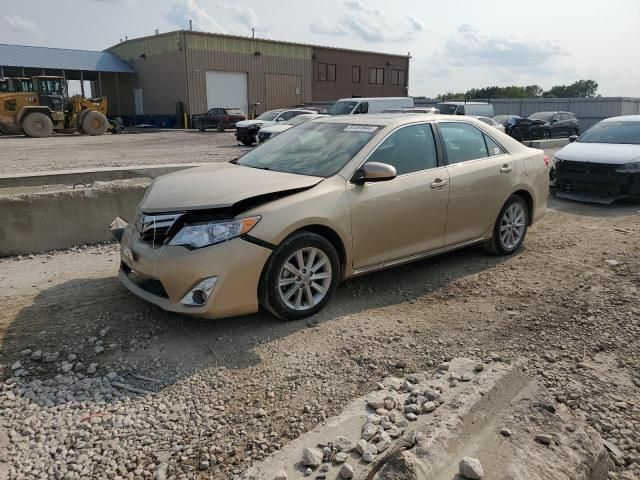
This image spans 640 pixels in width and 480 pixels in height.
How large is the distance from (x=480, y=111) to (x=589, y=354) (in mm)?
21585

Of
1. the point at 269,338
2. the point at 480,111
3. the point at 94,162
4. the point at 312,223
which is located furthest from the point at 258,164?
the point at 480,111

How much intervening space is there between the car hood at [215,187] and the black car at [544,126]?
77.0ft

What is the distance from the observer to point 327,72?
4934cm

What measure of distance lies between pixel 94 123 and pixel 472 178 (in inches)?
1063

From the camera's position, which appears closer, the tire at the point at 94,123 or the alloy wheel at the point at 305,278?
the alloy wheel at the point at 305,278

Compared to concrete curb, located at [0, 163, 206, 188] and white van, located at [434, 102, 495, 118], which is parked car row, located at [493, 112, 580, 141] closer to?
white van, located at [434, 102, 495, 118]

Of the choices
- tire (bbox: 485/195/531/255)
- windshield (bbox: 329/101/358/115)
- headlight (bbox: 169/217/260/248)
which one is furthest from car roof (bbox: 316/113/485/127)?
windshield (bbox: 329/101/358/115)

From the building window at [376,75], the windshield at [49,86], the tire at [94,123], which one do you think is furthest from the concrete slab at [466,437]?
the building window at [376,75]

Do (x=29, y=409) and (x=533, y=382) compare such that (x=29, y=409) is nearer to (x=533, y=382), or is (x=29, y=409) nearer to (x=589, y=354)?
(x=533, y=382)

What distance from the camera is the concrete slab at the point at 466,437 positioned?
98.3 inches

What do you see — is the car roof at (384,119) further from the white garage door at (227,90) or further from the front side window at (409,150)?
the white garage door at (227,90)

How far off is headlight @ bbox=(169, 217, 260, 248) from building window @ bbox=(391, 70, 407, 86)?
5447 cm

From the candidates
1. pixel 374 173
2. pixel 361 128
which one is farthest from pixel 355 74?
pixel 374 173

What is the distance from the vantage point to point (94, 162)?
1518 cm
